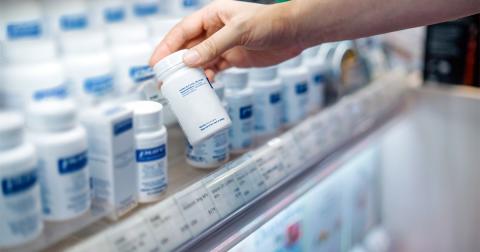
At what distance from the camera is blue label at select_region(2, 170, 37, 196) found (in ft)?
2.05

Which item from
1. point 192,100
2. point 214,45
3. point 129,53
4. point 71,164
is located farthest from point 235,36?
point 71,164

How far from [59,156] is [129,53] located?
1.27ft

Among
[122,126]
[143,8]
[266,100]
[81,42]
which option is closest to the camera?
[122,126]

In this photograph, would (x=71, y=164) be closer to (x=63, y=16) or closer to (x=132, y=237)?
(x=132, y=237)

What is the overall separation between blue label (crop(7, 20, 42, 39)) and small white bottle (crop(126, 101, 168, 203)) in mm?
240

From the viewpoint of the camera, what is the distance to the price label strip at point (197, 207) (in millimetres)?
823

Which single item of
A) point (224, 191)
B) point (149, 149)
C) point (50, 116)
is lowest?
point (224, 191)

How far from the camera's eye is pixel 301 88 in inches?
46.6

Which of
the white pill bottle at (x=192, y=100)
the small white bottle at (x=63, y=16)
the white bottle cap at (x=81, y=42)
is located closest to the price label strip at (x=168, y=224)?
the white pill bottle at (x=192, y=100)

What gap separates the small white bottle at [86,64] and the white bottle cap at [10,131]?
0.25 metres

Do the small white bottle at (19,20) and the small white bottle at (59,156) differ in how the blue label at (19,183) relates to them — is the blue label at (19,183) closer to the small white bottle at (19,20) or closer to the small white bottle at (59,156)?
the small white bottle at (59,156)

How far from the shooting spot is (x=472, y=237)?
1.60 metres

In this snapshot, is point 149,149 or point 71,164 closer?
point 71,164

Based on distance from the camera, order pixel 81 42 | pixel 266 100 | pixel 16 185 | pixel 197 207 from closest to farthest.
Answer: pixel 16 185 < pixel 197 207 < pixel 81 42 < pixel 266 100
